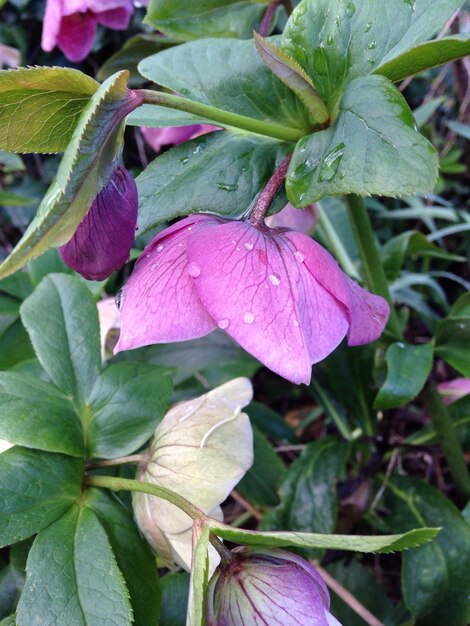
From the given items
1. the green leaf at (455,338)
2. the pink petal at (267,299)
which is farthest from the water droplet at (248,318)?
the green leaf at (455,338)

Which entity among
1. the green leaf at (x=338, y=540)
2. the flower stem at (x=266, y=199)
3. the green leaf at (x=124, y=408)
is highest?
the flower stem at (x=266, y=199)

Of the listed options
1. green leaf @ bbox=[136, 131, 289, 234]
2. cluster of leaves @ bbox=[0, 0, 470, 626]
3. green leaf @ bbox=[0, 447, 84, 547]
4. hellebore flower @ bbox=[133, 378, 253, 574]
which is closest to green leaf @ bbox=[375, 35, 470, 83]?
cluster of leaves @ bbox=[0, 0, 470, 626]

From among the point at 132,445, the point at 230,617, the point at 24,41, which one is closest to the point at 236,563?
the point at 230,617

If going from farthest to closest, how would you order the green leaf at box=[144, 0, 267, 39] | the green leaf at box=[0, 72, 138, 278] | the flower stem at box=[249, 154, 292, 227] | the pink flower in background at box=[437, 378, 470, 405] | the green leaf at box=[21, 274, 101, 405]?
1. the pink flower in background at box=[437, 378, 470, 405]
2. the green leaf at box=[144, 0, 267, 39]
3. the green leaf at box=[21, 274, 101, 405]
4. the flower stem at box=[249, 154, 292, 227]
5. the green leaf at box=[0, 72, 138, 278]

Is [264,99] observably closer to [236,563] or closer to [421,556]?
[236,563]

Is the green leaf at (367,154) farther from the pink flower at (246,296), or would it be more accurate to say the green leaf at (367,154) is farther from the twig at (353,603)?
the twig at (353,603)

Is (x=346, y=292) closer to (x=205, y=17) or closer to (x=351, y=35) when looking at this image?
(x=351, y=35)

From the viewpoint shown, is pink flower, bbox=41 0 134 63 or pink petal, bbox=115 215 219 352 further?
pink flower, bbox=41 0 134 63

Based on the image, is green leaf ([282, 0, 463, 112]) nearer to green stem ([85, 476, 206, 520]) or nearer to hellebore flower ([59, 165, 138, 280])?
hellebore flower ([59, 165, 138, 280])
